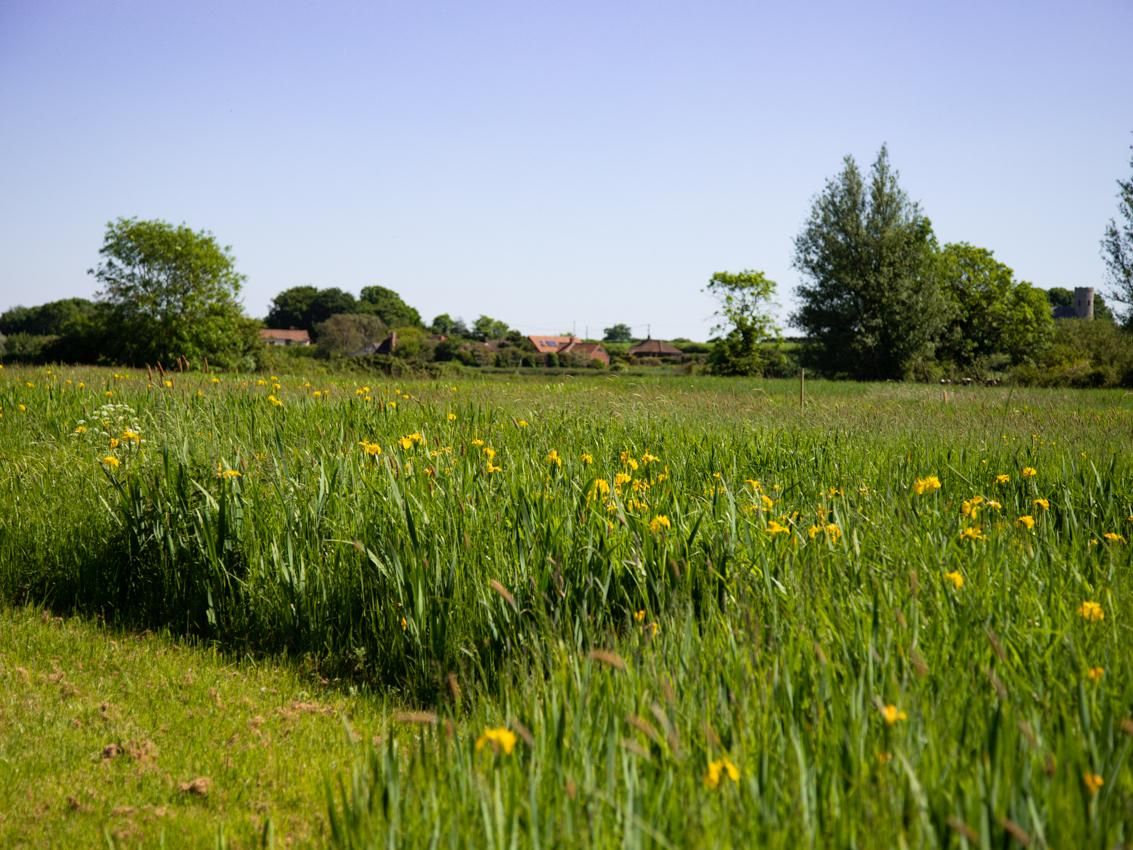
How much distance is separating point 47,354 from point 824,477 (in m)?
43.7

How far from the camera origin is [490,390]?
1364cm

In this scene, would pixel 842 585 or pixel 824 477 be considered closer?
pixel 842 585

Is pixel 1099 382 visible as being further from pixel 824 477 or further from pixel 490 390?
pixel 824 477

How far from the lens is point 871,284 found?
41.6 metres

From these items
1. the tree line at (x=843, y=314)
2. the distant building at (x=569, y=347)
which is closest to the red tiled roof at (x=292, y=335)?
the distant building at (x=569, y=347)

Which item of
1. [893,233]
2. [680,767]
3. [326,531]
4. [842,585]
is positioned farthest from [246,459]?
[893,233]

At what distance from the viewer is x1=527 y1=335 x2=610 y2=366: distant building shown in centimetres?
9298

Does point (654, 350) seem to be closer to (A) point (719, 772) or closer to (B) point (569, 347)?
(B) point (569, 347)

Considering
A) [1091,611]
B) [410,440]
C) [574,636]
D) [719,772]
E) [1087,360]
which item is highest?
[1087,360]

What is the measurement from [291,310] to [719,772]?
135m

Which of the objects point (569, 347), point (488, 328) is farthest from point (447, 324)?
point (569, 347)

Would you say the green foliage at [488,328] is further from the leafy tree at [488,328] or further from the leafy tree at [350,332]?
the leafy tree at [350,332]

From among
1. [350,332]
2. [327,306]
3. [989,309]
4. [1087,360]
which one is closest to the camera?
[1087,360]

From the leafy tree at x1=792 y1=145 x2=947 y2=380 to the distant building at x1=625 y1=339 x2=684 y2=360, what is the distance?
55.5m
